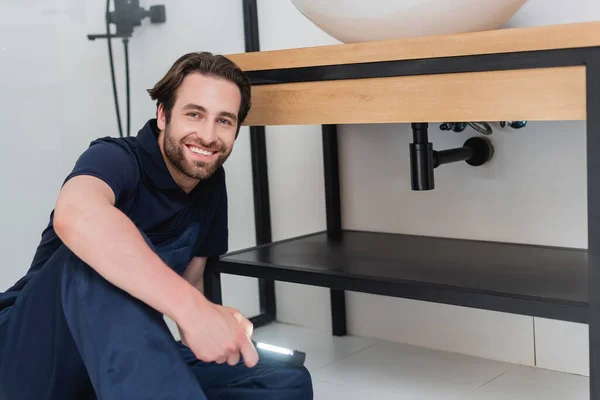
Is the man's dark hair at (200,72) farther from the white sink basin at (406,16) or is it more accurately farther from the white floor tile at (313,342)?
the white floor tile at (313,342)

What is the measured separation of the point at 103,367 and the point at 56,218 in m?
0.24

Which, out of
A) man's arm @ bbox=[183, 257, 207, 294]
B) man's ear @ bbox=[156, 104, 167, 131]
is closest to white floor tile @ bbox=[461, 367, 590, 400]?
man's arm @ bbox=[183, 257, 207, 294]

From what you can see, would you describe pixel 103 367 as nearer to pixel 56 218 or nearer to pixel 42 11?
pixel 56 218

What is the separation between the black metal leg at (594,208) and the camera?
123cm

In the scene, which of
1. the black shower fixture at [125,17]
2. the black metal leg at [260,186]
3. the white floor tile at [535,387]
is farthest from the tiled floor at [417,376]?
the black shower fixture at [125,17]

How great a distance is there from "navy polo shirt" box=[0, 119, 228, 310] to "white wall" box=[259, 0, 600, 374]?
0.57 metres

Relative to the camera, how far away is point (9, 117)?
6.02 feet

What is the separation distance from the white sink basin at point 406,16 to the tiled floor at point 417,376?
0.78 meters

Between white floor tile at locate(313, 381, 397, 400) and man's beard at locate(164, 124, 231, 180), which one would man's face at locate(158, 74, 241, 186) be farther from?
white floor tile at locate(313, 381, 397, 400)

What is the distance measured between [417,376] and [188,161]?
0.79 meters

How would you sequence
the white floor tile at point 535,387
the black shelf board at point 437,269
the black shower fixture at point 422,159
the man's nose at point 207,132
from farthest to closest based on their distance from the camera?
the white floor tile at point 535,387
the black shower fixture at point 422,159
the man's nose at point 207,132
the black shelf board at point 437,269

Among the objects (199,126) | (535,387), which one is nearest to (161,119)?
(199,126)

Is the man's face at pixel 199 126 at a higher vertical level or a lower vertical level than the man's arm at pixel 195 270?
higher

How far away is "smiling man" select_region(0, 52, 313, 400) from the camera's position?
120 centimetres
